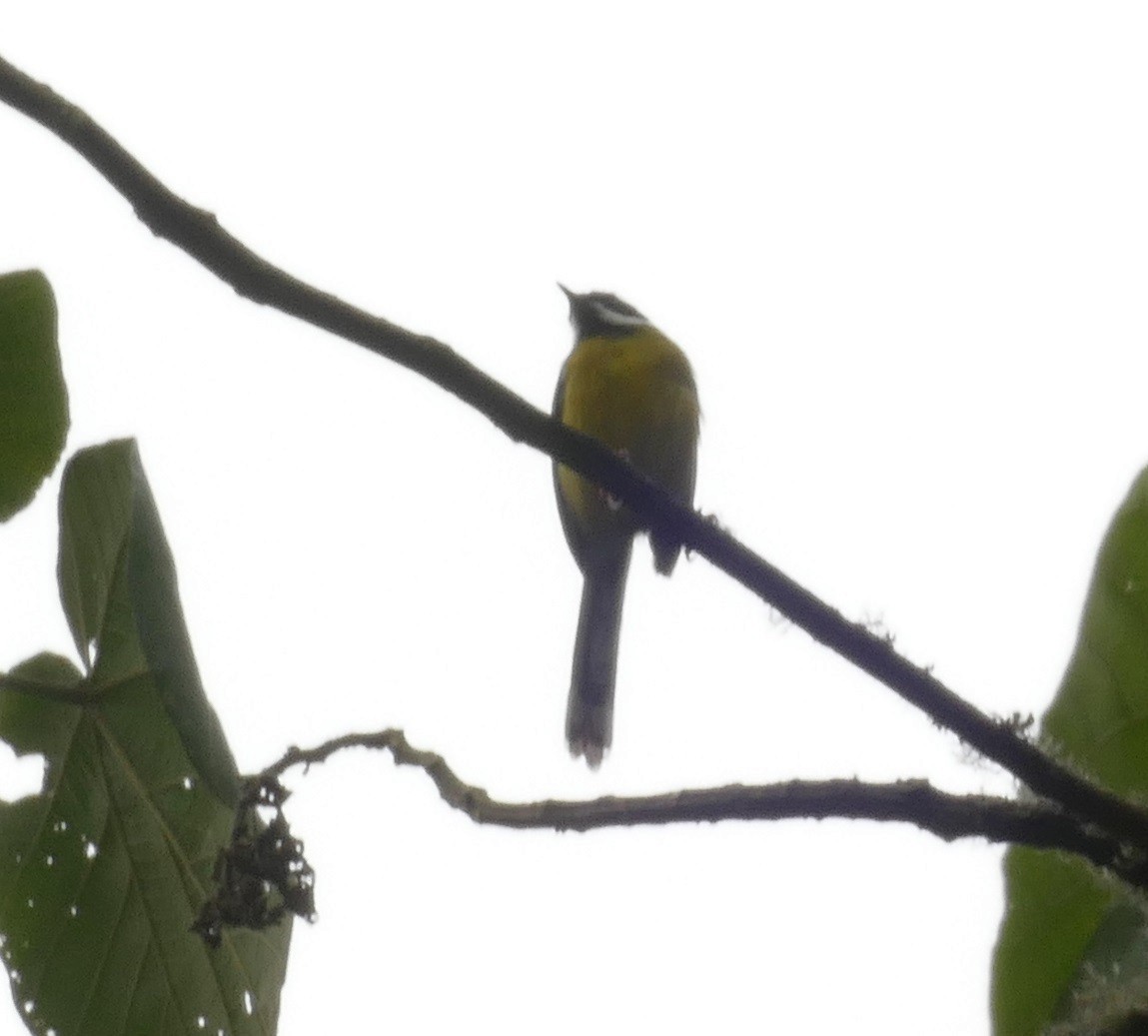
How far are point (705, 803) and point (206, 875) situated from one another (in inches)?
41.6

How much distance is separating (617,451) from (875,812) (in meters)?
3.91

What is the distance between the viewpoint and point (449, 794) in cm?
204

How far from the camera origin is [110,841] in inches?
99.4

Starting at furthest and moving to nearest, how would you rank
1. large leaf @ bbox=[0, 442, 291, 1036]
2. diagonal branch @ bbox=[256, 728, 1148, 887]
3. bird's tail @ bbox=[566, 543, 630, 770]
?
bird's tail @ bbox=[566, 543, 630, 770], large leaf @ bbox=[0, 442, 291, 1036], diagonal branch @ bbox=[256, 728, 1148, 887]

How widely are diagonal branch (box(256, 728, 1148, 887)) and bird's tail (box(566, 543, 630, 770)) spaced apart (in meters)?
3.87

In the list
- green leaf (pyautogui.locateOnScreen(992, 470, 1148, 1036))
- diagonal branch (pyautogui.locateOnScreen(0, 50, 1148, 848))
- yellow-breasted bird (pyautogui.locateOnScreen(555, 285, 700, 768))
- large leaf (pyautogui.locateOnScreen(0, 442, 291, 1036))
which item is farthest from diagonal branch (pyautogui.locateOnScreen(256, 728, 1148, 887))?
yellow-breasted bird (pyautogui.locateOnScreen(555, 285, 700, 768))

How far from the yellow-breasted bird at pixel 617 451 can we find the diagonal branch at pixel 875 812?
3.71 metres

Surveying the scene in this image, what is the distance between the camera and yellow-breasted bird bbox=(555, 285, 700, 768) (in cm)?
577

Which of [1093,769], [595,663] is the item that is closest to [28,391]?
[1093,769]

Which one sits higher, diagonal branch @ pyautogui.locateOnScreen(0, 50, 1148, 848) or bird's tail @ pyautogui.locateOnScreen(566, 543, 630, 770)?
bird's tail @ pyautogui.locateOnScreen(566, 543, 630, 770)

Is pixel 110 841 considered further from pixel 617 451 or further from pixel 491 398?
pixel 617 451

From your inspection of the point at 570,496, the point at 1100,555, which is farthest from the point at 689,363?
the point at 1100,555

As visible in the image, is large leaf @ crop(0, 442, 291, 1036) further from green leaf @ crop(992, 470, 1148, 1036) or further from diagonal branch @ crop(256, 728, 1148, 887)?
green leaf @ crop(992, 470, 1148, 1036)

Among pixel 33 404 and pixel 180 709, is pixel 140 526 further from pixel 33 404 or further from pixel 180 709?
pixel 33 404
